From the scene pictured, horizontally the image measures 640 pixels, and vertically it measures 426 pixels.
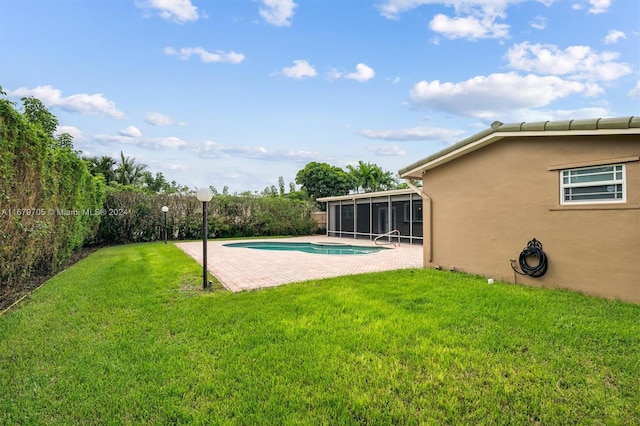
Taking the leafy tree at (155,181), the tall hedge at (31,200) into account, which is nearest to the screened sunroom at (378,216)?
the tall hedge at (31,200)

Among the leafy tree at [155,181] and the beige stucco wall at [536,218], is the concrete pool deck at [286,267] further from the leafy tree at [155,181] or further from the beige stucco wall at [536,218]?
the leafy tree at [155,181]

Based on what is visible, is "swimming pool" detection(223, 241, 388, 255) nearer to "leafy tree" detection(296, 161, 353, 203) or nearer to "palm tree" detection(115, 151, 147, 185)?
"leafy tree" detection(296, 161, 353, 203)

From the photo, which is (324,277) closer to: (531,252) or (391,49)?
(531,252)

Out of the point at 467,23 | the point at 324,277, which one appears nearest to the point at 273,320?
the point at 324,277

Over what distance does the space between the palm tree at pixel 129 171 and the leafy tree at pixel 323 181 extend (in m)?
18.6

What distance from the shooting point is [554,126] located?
6.96 meters

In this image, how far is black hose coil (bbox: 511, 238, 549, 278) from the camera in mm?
7340

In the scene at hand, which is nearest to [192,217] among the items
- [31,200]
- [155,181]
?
[31,200]

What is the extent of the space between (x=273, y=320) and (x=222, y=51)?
13444 mm

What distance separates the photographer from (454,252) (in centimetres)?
960

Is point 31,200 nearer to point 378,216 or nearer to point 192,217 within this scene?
point 192,217

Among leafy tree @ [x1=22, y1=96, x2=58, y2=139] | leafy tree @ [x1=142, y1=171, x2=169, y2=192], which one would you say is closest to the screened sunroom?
leafy tree @ [x1=22, y1=96, x2=58, y2=139]

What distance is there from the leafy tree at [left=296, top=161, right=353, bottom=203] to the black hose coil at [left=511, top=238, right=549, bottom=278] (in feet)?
114

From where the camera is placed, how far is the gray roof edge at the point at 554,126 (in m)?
6.06
